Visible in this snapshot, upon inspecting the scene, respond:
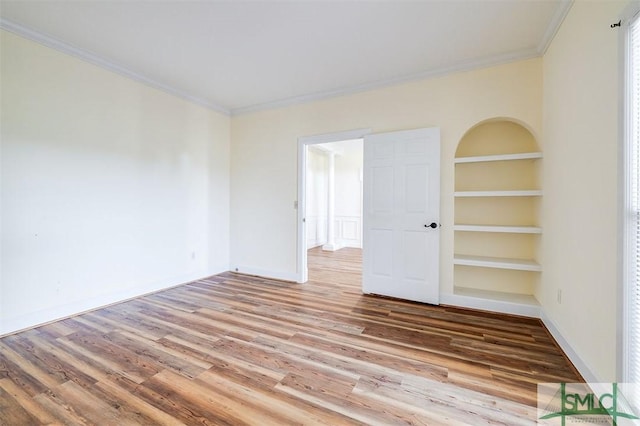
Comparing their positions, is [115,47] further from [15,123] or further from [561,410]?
[561,410]

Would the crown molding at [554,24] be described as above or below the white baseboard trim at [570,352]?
above

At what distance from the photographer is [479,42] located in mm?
2754

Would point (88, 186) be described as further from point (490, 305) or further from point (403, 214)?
point (490, 305)

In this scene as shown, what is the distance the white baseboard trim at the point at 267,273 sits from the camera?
4305 mm

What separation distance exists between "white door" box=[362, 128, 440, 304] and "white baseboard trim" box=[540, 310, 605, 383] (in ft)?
3.39

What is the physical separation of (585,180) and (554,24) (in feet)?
5.07

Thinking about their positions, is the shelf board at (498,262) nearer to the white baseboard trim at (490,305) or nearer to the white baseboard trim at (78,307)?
the white baseboard trim at (490,305)

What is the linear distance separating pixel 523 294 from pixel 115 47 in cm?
544

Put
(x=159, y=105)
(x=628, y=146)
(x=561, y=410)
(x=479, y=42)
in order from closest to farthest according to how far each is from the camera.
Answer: (x=628, y=146), (x=561, y=410), (x=479, y=42), (x=159, y=105)

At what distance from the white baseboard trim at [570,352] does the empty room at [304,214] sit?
0.03 metres

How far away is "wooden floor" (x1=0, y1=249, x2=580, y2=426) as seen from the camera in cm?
158

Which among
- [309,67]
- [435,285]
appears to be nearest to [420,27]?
[309,67]

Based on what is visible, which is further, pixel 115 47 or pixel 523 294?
pixel 523 294

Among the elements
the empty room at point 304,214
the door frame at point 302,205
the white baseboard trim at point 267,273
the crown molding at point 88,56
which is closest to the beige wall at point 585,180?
the empty room at point 304,214
